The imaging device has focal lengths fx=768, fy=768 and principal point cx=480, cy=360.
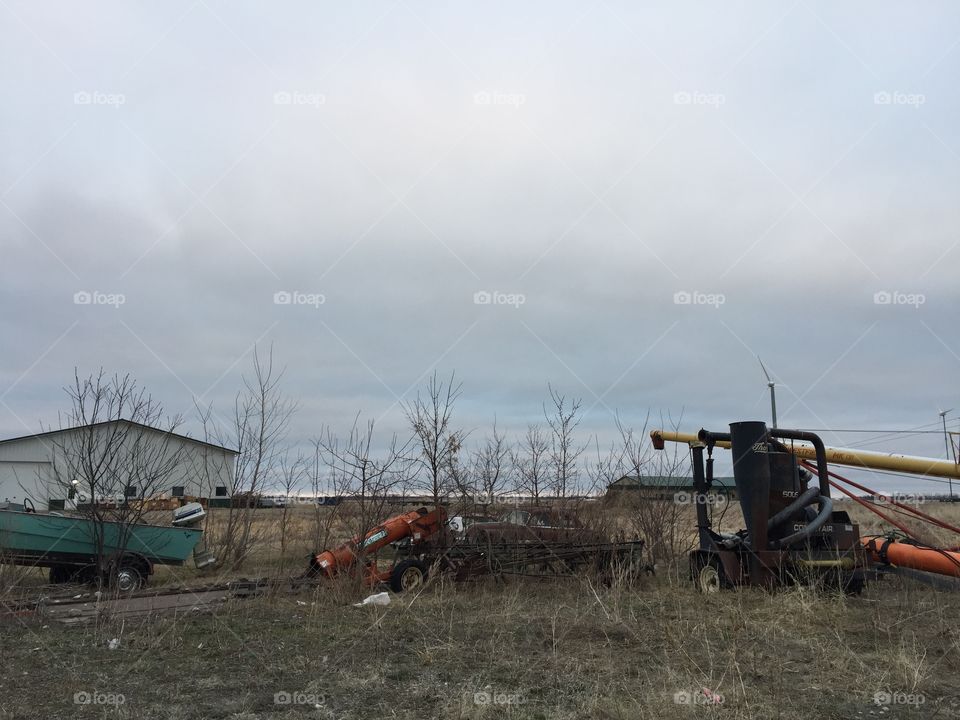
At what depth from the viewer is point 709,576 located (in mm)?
11750

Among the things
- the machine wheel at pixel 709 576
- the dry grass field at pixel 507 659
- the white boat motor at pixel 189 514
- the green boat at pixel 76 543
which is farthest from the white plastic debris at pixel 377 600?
the white boat motor at pixel 189 514

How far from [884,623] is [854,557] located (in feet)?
6.63

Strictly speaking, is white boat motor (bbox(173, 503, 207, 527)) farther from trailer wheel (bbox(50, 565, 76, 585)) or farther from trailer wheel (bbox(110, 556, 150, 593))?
trailer wheel (bbox(50, 565, 76, 585))

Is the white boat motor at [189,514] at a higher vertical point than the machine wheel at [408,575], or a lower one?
higher

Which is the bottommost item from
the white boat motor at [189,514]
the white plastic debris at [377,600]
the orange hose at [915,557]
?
the white plastic debris at [377,600]

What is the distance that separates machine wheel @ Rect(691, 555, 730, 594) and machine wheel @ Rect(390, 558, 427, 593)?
4373 mm

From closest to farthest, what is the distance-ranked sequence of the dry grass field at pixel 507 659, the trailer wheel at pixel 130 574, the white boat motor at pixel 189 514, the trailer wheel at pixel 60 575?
the dry grass field at pixel 507 659
the trailer wheel at pixel 130 574
the trailer wheel at pixel 60 575
the white boat motor at pixel 189 514

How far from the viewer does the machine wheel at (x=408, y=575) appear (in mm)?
12422

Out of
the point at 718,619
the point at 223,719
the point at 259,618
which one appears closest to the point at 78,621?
the point at 259,618

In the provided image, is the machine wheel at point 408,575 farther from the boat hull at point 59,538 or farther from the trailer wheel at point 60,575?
the trailer wheel at point 60,575

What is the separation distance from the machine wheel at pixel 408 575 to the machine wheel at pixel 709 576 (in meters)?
4.37

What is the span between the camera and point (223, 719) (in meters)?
5.84

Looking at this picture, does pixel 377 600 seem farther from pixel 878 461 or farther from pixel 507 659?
pixel 878 461

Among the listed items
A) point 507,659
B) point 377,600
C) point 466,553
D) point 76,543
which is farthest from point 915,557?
point 76,543
